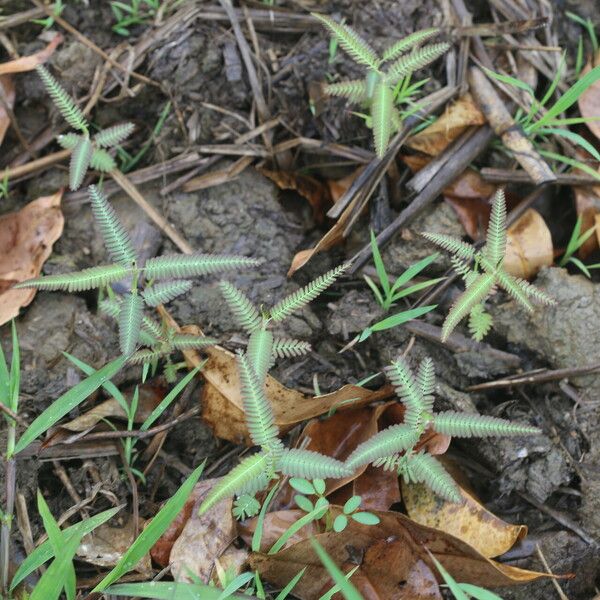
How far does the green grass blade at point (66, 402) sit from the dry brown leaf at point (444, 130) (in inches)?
56.7

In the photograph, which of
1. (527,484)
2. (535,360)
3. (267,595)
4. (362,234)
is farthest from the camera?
(362,234)

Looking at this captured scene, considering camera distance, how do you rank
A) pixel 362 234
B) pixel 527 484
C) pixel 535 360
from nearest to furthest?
pixel 527 484
pixel 535 360
pixel 362 234

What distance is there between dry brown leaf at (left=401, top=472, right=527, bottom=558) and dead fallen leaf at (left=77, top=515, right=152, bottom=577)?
884 mm

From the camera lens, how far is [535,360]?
2455mm

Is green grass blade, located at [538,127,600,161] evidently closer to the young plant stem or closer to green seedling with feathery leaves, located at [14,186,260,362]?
green seedling with feathery leaves, located at [14,186,260,362]

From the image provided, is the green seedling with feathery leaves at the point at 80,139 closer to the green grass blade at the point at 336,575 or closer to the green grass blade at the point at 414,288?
the green grass blade at the point at 414,288

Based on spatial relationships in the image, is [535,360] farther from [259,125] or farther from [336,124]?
[259,125]

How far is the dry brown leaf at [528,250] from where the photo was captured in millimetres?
2574

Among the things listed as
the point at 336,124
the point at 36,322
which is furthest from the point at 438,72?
the point at 36,322

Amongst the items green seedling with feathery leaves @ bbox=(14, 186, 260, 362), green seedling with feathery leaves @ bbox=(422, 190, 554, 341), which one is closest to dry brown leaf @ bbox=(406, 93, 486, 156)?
green seedling with feathery leaves @ bbox=(422, 190, 554, 341)

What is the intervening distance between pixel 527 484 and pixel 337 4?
80.4 inches

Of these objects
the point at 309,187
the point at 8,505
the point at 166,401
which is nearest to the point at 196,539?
the point at 166,401

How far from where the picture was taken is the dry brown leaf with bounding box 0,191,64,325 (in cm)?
262

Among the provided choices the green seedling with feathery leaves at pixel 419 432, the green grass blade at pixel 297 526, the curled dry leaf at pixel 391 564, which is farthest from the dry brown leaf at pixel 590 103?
the green grass blade at pixel 297 526
